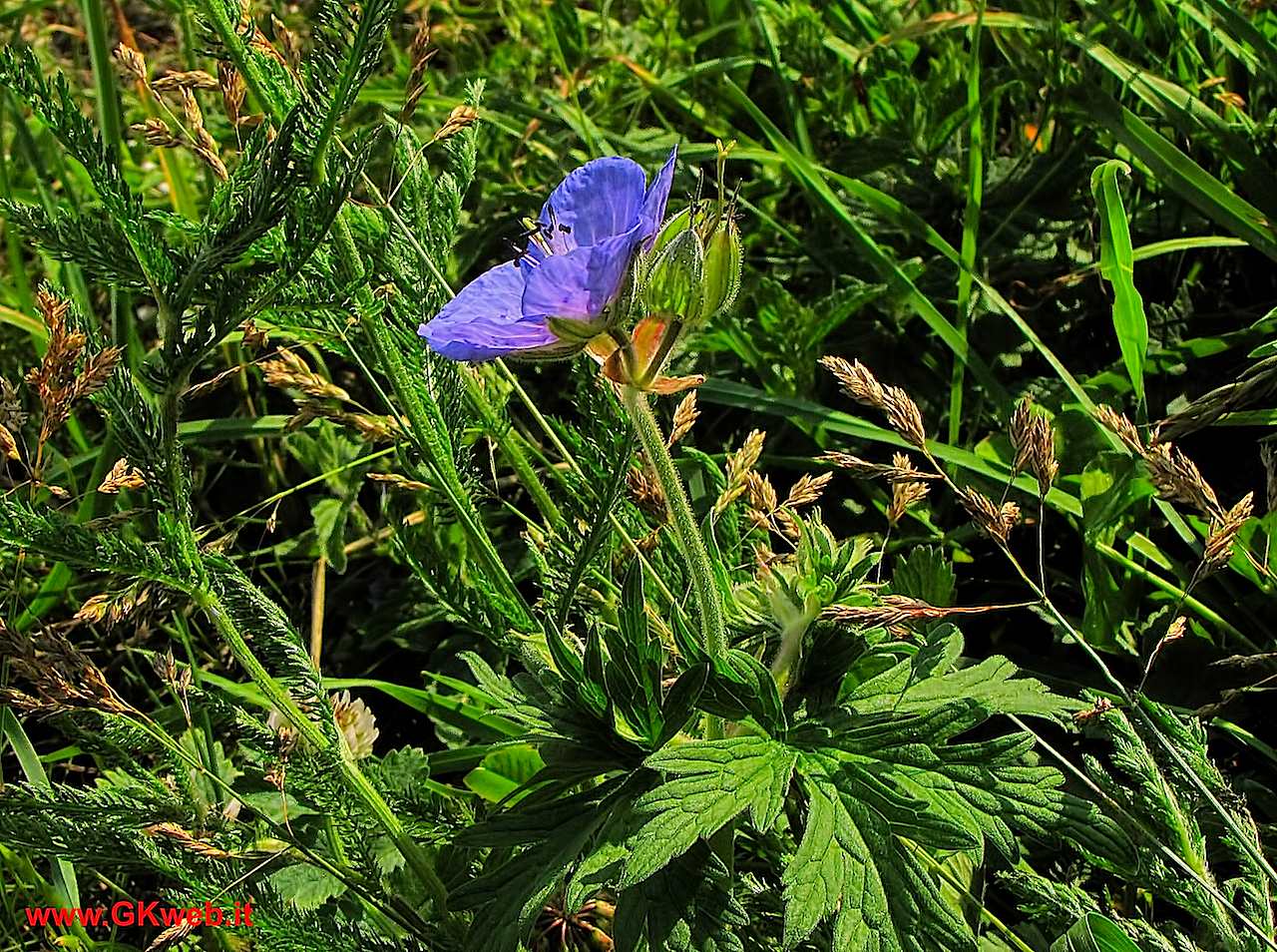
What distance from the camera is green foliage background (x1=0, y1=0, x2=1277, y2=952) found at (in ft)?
3.89

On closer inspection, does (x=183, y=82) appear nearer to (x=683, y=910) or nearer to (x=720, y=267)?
(x=720, y=267)

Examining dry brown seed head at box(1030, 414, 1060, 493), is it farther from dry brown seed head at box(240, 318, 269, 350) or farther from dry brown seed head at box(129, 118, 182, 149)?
dry brown seed head at box(129, 118, 182, 149)

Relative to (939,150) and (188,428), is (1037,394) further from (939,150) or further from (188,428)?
(188,428)

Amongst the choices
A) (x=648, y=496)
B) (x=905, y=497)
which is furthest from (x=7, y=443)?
(x=905, y=497)

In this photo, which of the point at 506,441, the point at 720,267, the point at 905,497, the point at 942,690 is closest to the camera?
the point at 720,267

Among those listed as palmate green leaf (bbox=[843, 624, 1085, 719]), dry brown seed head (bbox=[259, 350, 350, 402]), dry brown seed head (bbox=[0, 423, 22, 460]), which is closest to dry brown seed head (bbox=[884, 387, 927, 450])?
palmate green leaf (bbox=[843, 624, 1085, 719])

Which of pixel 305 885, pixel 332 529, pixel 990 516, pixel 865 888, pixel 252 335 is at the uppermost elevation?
pixel 252 335

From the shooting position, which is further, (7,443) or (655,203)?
(7,443)

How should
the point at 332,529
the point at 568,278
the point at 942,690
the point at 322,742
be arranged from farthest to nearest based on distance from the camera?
the point at 332,529 < the point at 322,742 < the point at 942,690 < the point at 568,278

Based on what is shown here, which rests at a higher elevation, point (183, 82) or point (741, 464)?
point (183, 82)

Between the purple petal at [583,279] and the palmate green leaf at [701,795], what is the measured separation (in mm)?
395

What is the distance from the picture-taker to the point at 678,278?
3.59 ft

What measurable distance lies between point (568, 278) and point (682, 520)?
260 mm

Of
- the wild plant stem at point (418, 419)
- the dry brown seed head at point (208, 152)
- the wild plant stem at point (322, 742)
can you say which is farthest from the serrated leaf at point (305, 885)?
the dry brown seed head at point (208, 152)
